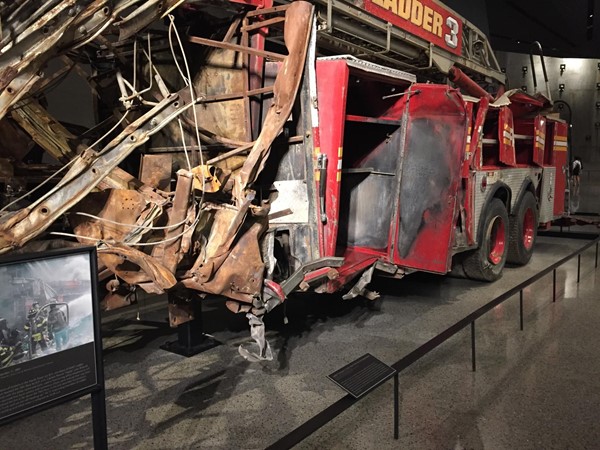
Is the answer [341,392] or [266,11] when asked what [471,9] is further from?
[341,392]

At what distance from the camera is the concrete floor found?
2.87 metres

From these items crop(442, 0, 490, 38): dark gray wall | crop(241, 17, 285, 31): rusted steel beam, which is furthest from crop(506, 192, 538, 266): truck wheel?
crop(241, 17, 285, 31): rusted steel beam

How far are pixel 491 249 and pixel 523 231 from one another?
3.49 feet

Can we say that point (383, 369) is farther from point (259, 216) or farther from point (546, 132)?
point (546, 132)

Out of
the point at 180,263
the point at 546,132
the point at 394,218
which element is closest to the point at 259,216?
the point at 180,263

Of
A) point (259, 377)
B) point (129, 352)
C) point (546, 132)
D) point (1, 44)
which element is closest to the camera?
point (1, 44)

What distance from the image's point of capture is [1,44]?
2.45 meters

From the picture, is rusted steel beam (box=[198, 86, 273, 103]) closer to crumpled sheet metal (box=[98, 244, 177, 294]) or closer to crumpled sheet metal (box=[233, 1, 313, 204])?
crumpled sheet metal (box=[233, 1, 313, 204])

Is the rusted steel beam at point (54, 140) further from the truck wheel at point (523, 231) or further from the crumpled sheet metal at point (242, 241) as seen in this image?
the truck wheel at point (523, 231)

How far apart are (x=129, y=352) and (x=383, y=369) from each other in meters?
2.18

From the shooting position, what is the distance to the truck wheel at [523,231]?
6.68 m

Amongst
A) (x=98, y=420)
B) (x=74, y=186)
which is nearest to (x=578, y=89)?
(x=74, y=186)

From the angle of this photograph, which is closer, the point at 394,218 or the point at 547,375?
the point at 547,375

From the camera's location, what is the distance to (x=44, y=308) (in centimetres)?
193
